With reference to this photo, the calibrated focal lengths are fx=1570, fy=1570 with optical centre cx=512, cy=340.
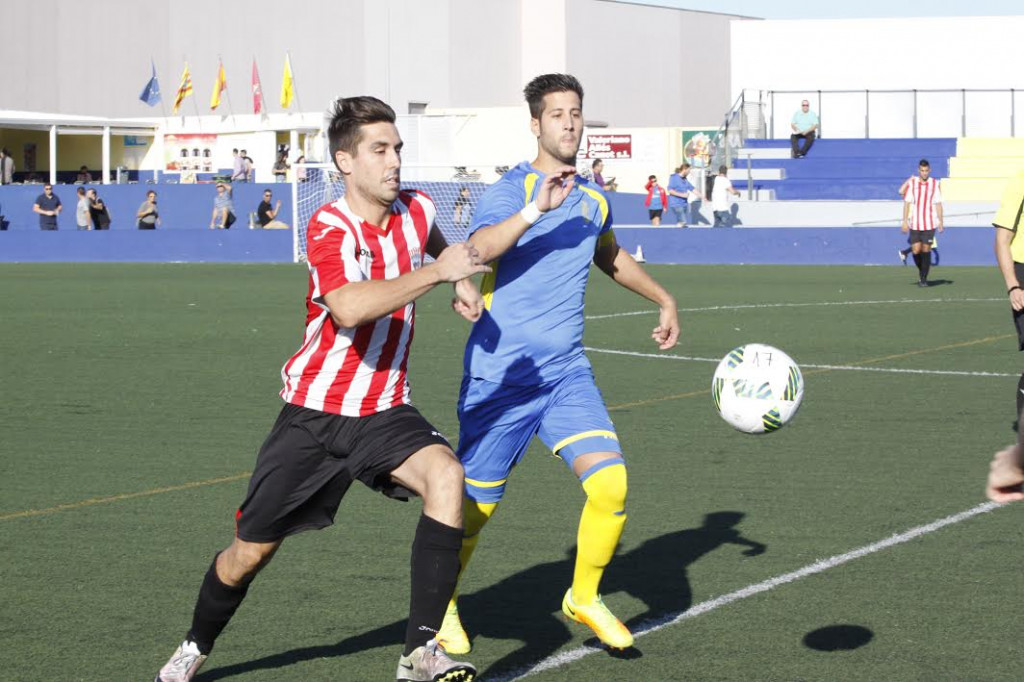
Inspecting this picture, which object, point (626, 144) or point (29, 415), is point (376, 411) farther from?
point (626, 144)

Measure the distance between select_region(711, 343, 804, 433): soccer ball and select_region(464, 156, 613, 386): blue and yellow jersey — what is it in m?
0.85

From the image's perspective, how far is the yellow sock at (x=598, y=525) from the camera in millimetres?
5523

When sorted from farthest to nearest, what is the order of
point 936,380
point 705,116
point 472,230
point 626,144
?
1. point 705,116
2. point 626,144
3. point 936,380
4. point 472,230

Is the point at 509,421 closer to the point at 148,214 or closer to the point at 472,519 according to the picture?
the point at 472,519

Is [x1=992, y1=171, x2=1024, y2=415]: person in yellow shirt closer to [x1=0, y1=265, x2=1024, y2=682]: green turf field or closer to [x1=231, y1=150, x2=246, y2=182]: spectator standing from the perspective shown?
[x1=0, y1=265, x2=1024, y2=682]: green turf field

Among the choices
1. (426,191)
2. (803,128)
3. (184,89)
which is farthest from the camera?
(184,89)

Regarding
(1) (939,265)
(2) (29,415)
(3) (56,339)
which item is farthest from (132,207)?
(2) (29,415)

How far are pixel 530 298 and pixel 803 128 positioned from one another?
114 feet

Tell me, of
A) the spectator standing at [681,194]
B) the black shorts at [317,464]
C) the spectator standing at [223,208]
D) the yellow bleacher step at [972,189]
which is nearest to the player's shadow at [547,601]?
the black shorts at [317,464]

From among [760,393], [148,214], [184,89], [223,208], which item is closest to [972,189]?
[223,208]

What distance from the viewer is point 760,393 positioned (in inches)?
245

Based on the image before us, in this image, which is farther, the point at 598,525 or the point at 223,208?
the point at 223,208

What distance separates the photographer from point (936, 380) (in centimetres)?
1297

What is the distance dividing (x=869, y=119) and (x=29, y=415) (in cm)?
3456
